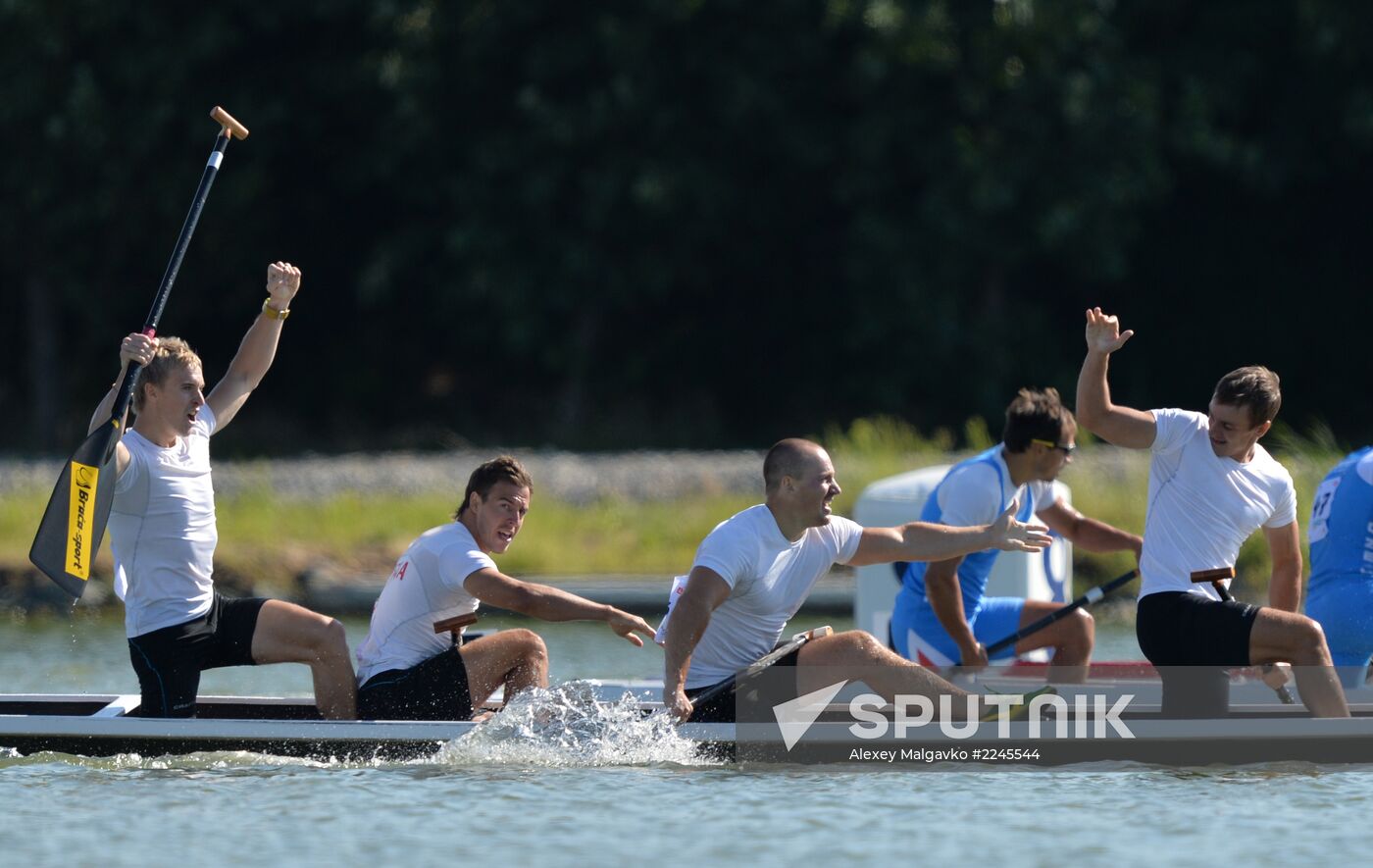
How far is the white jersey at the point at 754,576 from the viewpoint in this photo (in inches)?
271

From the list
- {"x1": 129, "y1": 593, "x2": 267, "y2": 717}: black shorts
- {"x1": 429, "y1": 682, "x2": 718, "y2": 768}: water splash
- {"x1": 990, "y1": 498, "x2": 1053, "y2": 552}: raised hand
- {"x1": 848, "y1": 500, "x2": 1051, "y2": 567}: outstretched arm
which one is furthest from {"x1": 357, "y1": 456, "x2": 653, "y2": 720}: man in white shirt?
{"x1": 990, "y1": 498, "x2": 1053, "y2": 552}: raised hand

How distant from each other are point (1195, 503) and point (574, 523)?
8250 millimetres

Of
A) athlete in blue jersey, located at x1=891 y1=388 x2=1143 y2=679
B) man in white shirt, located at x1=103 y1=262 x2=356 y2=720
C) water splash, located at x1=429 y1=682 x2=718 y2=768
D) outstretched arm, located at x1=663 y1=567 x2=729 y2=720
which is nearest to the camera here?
outstretched arm, located at x1=663 y1=567 x2=729 y2=720

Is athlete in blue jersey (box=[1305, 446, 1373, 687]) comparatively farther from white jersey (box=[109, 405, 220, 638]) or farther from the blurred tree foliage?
the blurred tree foliage

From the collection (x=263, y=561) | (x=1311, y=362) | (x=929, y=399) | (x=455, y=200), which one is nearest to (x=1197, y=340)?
(x=1311, y=362)

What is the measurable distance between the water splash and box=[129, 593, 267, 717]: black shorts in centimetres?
80

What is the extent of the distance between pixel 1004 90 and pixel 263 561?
952 cm

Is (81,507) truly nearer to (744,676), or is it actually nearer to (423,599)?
(423,599)

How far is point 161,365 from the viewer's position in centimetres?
700

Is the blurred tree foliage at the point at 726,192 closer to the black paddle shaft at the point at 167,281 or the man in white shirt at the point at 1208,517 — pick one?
the black paddle shaft at the point at 167,281

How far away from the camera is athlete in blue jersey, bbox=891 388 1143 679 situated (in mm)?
7926

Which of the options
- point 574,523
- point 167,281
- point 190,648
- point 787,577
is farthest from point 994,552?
point 574,523

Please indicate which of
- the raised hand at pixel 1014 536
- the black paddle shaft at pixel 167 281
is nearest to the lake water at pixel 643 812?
the raised hand at pixel 1014 536

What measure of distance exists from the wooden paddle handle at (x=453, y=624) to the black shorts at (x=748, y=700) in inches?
32.1
